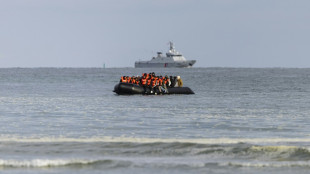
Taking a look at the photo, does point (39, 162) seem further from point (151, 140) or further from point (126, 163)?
point (151, 140)

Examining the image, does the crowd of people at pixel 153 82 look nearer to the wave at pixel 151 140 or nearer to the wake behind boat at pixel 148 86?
the wake behind boat at pixel 148 86

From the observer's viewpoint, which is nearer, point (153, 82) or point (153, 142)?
point (153, 142)

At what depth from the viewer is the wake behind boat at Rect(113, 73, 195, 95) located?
49469 millimetres

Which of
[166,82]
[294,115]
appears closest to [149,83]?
[166,82]

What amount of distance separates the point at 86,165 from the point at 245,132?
9.36 meters

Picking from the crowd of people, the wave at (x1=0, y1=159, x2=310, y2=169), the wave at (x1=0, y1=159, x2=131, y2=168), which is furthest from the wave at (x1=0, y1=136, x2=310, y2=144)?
the crowd of people

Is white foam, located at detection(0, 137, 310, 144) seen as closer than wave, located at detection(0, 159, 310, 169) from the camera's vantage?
No

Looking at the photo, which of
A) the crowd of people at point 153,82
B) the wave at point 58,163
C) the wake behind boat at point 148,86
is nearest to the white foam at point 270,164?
the wave at point 58,163

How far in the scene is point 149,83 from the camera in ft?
165

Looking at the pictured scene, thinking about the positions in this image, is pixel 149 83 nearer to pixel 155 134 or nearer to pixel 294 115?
pixel 294 115

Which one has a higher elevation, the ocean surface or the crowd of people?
the crowd of people

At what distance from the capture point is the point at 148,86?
164ft

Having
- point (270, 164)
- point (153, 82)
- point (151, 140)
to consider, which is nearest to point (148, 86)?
point (153, 82)

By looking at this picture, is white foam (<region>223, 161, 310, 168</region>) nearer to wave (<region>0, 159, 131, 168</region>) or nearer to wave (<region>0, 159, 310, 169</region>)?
wave (<region>0, 159, 310, 169</region>)
